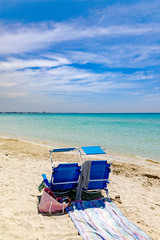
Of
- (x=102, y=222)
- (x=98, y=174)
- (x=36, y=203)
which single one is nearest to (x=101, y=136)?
(x=98, y=174)

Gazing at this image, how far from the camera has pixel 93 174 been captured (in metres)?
4.67

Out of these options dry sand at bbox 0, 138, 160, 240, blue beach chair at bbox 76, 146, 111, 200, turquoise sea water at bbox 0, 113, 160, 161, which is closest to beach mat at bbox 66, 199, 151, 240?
dry sand at bbox 0, 138, 160, 240

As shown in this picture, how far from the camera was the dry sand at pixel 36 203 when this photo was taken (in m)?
3.28

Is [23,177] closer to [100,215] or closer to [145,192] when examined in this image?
[100,215]

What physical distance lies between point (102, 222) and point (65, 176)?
1.39m

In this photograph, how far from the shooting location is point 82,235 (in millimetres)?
3201

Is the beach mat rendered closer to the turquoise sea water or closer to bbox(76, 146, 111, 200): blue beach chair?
bbox(76, 146, 111, 200): blue beach chair

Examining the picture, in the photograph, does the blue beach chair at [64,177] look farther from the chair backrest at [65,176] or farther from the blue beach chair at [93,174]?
the blue beach chair at [93,174]

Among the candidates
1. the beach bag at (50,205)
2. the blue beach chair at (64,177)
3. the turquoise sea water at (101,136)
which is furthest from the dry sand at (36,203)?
the turquoise sea water at (101,136)

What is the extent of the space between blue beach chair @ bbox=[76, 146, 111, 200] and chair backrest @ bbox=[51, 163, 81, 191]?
170 mm

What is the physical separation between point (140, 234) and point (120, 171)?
435cm

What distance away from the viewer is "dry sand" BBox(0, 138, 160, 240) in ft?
10.8

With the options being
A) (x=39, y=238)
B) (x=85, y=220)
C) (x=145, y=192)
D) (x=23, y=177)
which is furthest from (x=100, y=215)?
(x=23, y=177)

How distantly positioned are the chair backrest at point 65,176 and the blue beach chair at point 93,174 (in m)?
0.17
